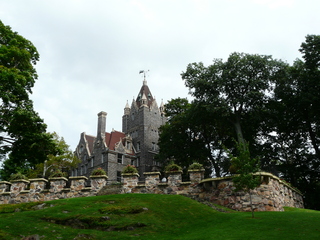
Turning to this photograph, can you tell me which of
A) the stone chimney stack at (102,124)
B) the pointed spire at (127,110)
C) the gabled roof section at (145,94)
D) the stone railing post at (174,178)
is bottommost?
the stone railing post at (174,178)

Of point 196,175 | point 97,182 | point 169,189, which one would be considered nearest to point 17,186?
point 97,182

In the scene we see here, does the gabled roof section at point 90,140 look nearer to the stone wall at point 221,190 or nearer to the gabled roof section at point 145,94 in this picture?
the gabled roof section at point 145,94

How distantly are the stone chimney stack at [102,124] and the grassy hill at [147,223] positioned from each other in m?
41.6

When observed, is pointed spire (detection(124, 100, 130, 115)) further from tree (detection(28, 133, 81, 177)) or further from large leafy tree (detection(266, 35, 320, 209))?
large leafy tree (detection(266, 35, 320, 209))

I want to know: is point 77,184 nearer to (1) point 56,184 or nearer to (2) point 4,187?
(1) point 56,184

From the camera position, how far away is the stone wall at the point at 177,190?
2063 centimetres

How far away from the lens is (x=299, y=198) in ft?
99.4

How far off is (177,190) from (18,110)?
1183cm

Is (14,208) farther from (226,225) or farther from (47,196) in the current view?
(226,225)

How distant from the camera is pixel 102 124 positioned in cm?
6103

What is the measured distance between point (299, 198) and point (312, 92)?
11217 mm

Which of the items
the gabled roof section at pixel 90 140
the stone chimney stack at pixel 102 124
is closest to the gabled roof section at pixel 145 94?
the stone chimney stack at pixel 102 124

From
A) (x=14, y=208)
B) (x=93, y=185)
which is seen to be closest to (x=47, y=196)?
(x=93, y=185)

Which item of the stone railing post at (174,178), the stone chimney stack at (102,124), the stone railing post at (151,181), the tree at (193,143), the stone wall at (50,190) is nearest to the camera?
the stone railing post at (174,178)
